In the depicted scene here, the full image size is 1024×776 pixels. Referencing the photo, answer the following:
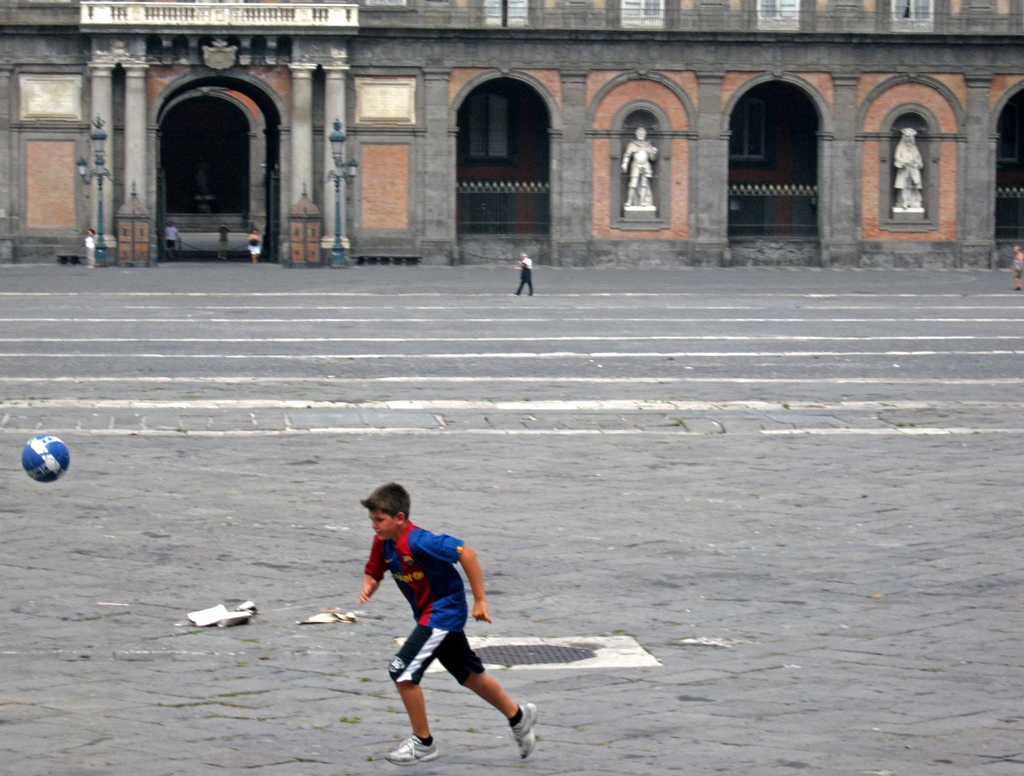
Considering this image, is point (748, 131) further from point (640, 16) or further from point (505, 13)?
point (505, 13)

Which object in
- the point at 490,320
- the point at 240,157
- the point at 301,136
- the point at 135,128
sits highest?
the point at 240,157

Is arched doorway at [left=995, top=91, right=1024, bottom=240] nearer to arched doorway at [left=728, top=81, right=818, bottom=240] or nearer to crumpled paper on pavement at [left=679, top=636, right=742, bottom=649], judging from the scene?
arched doorway at [left=728, top=81, right=818, bottom=240]

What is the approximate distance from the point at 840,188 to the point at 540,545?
42624 mm

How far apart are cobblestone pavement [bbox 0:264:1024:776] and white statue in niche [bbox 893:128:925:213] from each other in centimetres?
2674

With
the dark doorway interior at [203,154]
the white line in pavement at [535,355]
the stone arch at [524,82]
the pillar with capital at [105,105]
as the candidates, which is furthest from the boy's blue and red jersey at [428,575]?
the dark doorway interior at [203,154]

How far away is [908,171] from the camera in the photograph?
174ft

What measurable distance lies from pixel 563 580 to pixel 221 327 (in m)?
19.0

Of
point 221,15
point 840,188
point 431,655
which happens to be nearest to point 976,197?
point 840,188

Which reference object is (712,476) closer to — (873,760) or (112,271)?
(873,760)

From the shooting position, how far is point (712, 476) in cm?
1504

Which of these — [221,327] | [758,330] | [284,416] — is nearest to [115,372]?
[284,416]

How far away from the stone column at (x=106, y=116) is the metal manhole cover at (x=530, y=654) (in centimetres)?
4242

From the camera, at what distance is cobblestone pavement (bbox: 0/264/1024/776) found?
25.6ft

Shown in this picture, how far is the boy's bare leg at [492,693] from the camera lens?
734 cm
